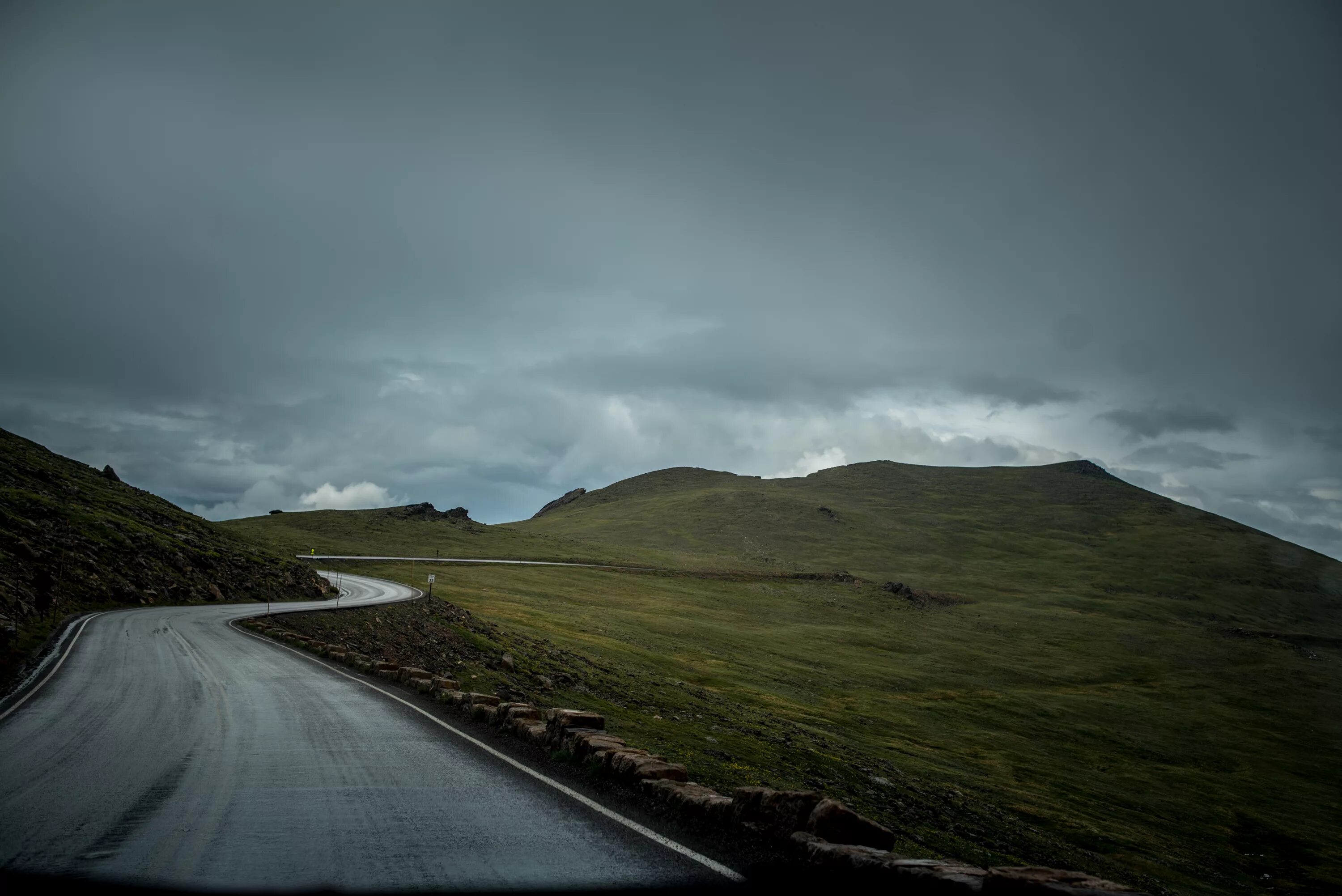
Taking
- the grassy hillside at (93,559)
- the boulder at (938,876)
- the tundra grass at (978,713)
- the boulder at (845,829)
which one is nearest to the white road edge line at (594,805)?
the boulder at (845,829)

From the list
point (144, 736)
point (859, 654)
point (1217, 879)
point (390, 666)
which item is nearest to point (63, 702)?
point (144, 736)

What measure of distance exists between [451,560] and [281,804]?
110 meters

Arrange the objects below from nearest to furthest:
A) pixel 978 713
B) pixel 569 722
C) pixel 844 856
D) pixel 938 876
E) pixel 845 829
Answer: pixel 938 876
pixel 844 856
pixel 845 829
pixel 569 722
pixel 978 713

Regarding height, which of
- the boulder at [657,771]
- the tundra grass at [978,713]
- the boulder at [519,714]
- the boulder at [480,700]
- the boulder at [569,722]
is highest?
the boulder at [657,771]

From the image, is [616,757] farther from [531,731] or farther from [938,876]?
[938,876]

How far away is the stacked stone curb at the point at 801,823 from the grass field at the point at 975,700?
3215mm

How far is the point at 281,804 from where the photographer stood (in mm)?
9836

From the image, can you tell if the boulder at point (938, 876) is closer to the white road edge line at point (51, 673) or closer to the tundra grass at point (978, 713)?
the tundra grass at point (978, 713)

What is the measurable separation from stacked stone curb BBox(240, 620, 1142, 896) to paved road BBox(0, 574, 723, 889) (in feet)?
4.39

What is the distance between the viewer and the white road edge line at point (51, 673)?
1677cm

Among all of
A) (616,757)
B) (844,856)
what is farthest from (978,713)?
(844,856)

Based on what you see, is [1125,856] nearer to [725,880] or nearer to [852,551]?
[725,880]

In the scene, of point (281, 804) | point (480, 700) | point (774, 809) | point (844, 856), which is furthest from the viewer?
point (480, 700)

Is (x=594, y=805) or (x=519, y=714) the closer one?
(x=594, y=805)
